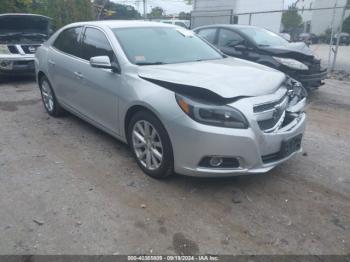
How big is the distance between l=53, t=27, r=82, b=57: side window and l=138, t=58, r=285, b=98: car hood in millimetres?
1598

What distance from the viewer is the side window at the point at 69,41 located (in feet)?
15.8

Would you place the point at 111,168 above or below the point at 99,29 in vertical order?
below

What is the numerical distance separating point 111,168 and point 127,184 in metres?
0.46

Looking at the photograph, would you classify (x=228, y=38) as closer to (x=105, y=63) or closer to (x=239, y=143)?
(x=105, y=63)

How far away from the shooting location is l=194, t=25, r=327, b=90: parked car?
6.99 metres

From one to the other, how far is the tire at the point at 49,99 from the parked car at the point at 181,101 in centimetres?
96

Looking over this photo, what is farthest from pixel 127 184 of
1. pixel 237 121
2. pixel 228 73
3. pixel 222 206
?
pixel 228 73

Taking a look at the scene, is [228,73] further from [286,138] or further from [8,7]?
[8,7]

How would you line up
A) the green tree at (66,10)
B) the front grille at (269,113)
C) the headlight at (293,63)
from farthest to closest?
the green tree at (66,10) → the headlight at (293,63) → the front grille at (269,113)

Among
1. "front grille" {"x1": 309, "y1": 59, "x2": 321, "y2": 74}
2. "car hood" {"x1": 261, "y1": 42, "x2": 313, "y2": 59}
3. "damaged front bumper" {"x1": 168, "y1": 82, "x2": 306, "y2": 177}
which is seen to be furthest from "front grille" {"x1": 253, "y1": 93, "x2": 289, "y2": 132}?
"front grille" {"x1": 309, "y1": 59, "x2": 321, "y2": 74}

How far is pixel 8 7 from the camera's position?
13.3 meters

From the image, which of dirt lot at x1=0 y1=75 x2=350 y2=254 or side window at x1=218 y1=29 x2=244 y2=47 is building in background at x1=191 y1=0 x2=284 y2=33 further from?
dirt lot at x1=0 y1=75 x2=350 y2=254

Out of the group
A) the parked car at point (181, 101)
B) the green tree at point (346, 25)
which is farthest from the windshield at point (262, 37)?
the green tree at point (346, 25)

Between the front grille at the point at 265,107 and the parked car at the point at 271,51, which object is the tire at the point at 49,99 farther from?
the parked car at the point at 271,51
